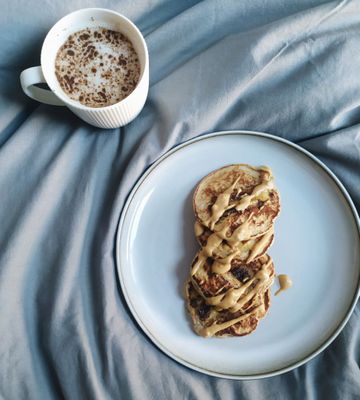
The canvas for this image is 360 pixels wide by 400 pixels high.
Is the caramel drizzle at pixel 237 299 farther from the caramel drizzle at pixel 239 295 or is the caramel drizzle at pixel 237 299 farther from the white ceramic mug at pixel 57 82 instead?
the white ceramic mug at pixel 57 82

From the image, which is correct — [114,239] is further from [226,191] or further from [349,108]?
[349,108]

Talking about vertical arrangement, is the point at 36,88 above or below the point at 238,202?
above

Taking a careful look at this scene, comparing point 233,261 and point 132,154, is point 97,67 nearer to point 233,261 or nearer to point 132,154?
point 132,154

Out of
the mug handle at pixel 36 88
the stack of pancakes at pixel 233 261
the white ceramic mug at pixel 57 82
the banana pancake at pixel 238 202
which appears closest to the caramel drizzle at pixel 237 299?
the stack of pancakes at pixel 233 261

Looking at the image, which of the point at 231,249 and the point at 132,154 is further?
the point at 132,154

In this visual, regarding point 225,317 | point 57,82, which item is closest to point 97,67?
point 57,82

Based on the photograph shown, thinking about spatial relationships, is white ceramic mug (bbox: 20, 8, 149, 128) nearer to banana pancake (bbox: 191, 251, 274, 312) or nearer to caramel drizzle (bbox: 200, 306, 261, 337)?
banana pancake (bbox: 191, 251, 274, 312)

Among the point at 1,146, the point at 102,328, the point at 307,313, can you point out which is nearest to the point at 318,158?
the point at 307,313
